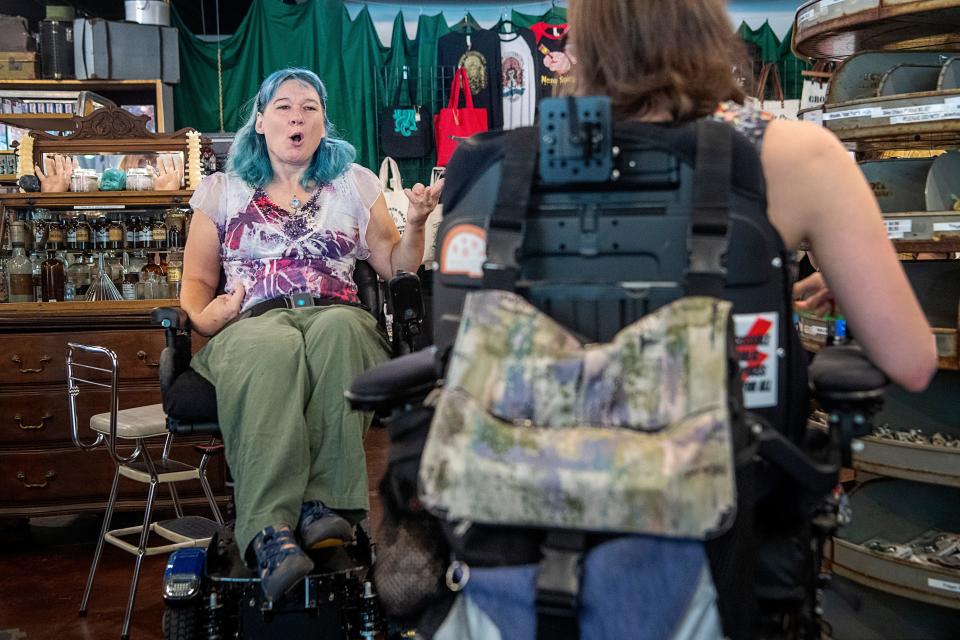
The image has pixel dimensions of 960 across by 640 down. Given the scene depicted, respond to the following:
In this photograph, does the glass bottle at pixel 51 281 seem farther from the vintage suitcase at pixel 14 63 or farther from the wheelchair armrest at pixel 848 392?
the wheelchair armrest at pixel 848 392

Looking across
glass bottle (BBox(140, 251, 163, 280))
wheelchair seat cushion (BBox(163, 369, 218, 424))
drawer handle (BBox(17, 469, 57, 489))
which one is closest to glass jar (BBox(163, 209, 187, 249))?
glass bottle (BBox(140, 251, 163, 280))

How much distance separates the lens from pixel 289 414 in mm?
2422

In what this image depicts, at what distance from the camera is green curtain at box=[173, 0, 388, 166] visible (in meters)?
7.15

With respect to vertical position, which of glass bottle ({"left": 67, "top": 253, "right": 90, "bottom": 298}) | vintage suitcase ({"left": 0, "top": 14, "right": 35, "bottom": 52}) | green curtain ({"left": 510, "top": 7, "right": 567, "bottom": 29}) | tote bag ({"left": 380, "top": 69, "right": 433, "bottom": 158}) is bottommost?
glass bottle ({"left": 67, "top": 253, "right": 90, "bottom": 298})

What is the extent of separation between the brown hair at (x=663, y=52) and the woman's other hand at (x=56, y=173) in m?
3.53

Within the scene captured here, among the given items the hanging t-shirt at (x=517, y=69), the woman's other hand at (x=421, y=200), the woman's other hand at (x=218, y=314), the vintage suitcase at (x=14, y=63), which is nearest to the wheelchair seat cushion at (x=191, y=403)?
the woman's other hand at (x=218, y=314)

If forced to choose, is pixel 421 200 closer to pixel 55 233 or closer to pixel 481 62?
pixel 55 233

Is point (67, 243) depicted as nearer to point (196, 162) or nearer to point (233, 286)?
point (196, 162)

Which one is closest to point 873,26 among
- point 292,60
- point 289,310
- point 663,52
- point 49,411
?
point 663,52

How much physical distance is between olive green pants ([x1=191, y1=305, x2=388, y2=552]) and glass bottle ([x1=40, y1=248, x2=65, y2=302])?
6.92 ft

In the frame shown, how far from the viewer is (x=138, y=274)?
14.5ft

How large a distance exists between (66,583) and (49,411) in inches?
30.8

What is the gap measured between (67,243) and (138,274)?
1.26 ft

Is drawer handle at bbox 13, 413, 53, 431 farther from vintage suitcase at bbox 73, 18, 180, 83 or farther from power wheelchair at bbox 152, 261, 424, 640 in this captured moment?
vintage suitcase at bbox 73, 18, 180, 83
